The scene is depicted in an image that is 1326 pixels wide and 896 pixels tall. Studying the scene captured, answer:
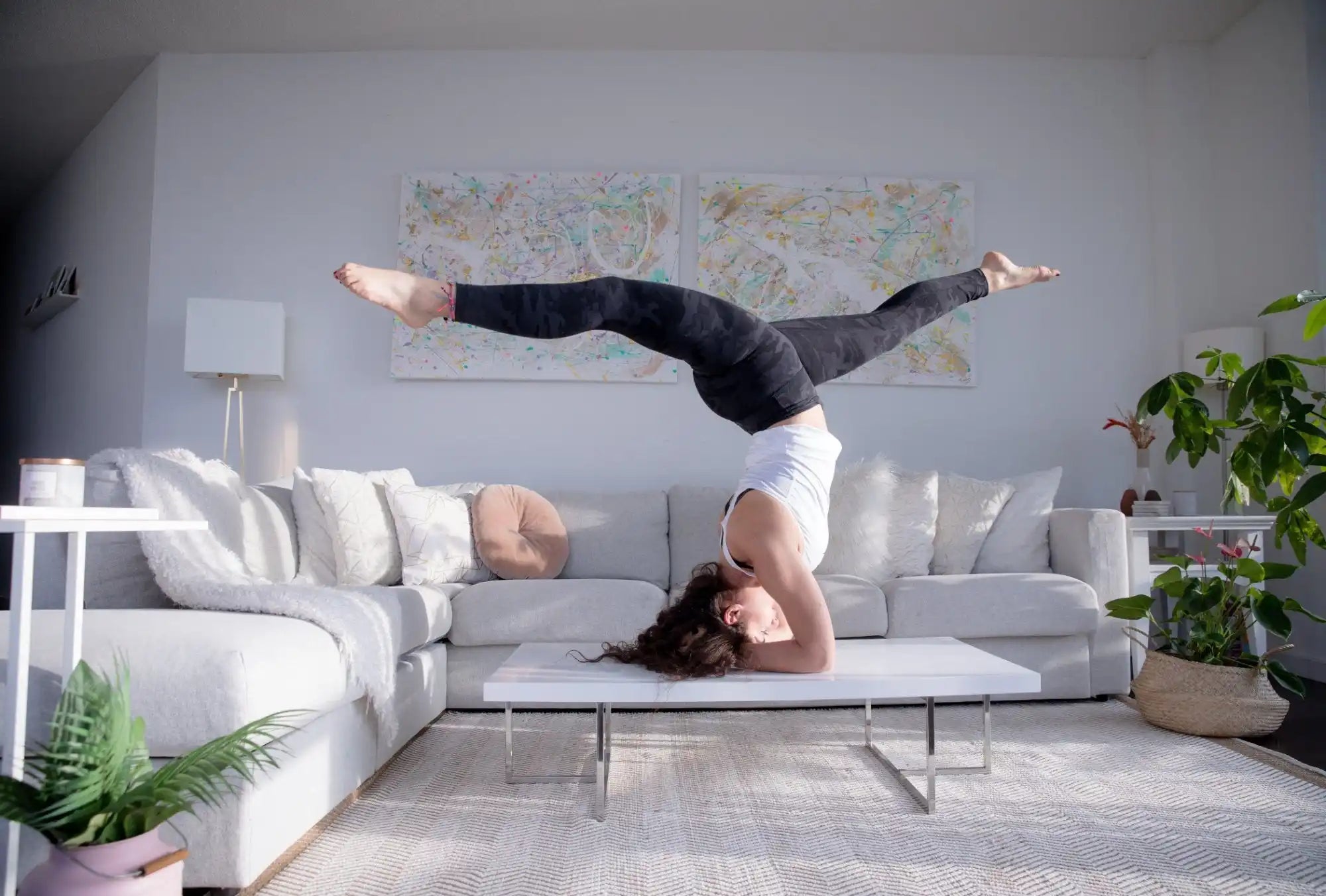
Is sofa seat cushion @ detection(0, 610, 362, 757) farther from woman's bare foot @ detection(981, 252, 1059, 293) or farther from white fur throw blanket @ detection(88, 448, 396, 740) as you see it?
woman's bare foot @ detection(981, 252, 1059, 293)

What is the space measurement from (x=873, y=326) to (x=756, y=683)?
1213 millimetres

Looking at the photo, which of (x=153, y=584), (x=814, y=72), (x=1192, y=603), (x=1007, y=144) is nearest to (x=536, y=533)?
(x=153, y=584)

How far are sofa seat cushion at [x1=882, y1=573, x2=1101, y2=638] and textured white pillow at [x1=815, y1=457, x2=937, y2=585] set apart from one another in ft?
1.05

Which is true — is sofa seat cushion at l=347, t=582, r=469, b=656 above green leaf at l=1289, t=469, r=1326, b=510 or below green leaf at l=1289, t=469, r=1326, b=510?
below

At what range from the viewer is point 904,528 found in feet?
11.9

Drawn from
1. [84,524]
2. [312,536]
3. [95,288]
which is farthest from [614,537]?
[95,288]

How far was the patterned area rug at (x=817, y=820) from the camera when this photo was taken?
66.9 inches

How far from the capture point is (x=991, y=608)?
319cm

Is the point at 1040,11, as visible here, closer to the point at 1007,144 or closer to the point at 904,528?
the point at 1007,144

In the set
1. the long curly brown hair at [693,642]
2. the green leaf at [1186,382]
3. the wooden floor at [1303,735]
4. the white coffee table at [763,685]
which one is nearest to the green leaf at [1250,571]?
the wooden floor at [1303,735]

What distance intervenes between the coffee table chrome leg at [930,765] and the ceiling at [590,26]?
3292mm

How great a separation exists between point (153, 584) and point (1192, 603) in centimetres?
305

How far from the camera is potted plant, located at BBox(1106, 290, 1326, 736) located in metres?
2.40

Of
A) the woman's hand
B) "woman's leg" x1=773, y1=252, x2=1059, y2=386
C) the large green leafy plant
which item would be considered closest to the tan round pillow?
"woman's leg" x1=773, y1=252, x2=1059, y2=386
